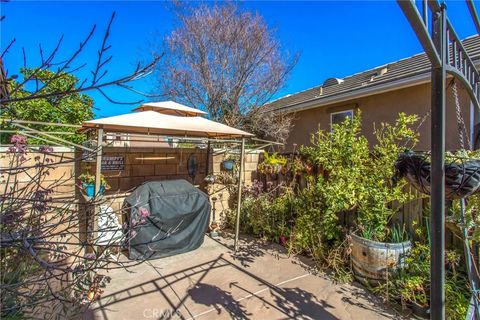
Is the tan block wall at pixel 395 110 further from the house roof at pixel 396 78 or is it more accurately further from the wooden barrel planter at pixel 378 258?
the wooden barrel planter at pixel 378 258

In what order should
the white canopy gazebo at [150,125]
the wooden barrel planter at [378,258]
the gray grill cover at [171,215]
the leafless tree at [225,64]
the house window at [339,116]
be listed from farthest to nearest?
the leafless tree at [225,64] → the house window at [339,116] → the gray grill cover at [171,215] → the white canopy gazebo at [150,125] → the wooden barrel planter at [378,258]

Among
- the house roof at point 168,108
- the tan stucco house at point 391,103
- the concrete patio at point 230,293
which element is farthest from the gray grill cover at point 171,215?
the tan stucco house at point 391,103

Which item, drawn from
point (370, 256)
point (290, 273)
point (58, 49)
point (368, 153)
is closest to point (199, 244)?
point (290, 273)

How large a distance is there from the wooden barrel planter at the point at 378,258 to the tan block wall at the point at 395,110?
9.03ft

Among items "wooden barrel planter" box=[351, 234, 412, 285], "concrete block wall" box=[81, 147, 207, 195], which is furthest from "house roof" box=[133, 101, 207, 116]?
"wooden barrel planter" box=[351, 234, 412, 285]

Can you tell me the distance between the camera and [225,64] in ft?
29.5

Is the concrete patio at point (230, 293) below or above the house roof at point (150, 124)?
below

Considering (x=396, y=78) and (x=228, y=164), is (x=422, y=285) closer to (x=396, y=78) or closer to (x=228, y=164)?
(x=228, y=164)

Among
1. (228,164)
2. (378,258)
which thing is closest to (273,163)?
(228,164)

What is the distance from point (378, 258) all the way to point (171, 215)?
291 cm

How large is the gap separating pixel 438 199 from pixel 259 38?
29.6ft

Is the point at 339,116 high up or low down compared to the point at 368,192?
up

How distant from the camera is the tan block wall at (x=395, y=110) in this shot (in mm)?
4836

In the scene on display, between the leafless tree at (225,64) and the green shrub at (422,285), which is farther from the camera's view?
the leafless tree at (225,64)
